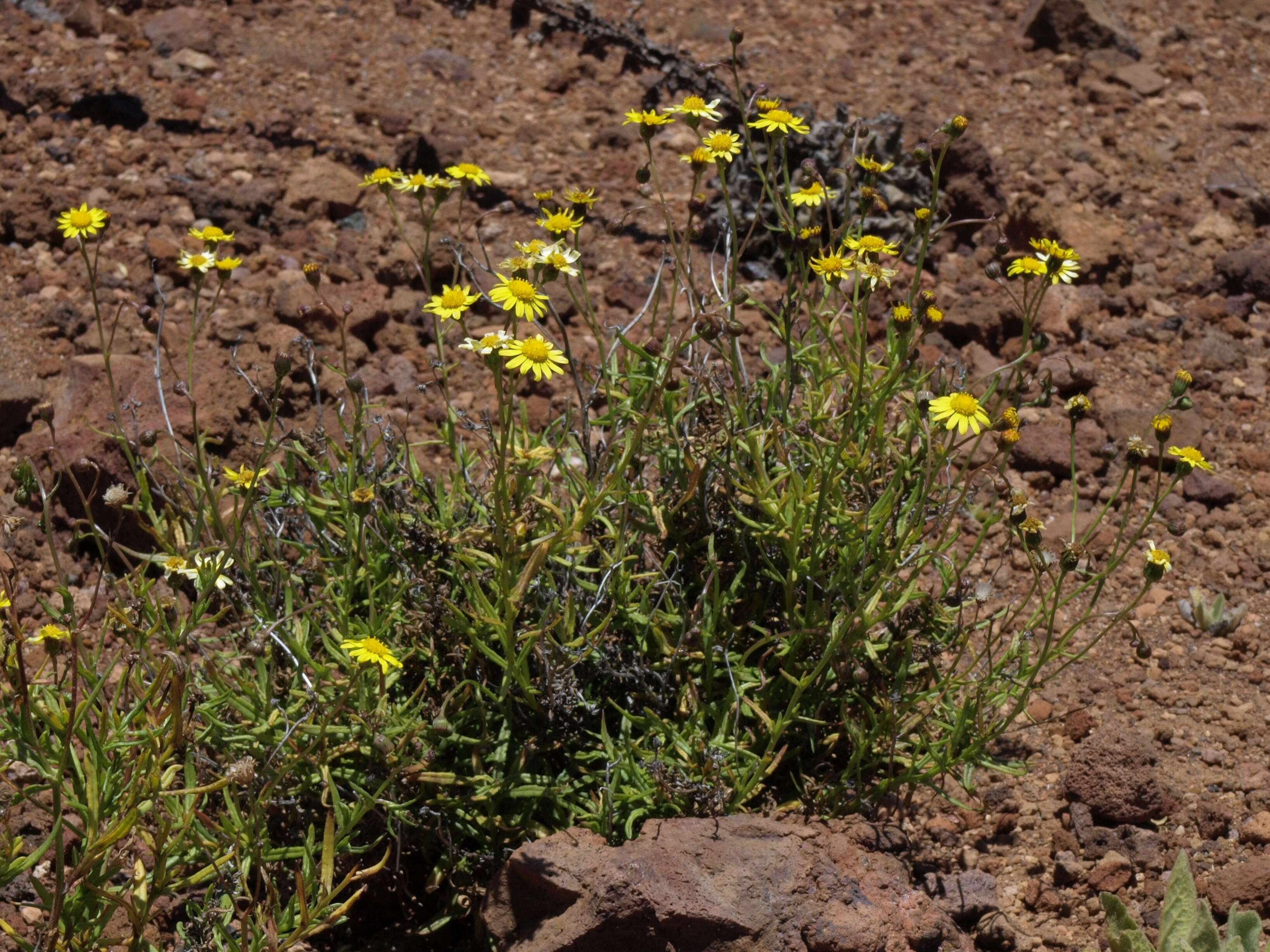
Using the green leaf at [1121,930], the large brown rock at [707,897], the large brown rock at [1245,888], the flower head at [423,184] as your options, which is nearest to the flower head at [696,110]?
the flower head at [423,184]

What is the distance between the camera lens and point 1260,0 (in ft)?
21.9

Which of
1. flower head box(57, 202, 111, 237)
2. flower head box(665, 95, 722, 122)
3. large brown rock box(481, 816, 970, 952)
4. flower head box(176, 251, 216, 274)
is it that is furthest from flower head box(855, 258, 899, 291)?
flower head box(57, 202, 111, 237)

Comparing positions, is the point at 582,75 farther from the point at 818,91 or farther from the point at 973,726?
the point at 973,726

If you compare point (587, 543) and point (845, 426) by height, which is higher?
point (845, 426)

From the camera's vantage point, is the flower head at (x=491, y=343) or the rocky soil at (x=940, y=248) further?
the rocky soil at (x=940, y=248)

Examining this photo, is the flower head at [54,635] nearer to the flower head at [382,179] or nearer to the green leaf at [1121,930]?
the flower head at [382,179]

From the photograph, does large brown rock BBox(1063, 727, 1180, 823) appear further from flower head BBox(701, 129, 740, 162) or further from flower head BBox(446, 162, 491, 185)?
flower head BBox(446, 162, 491, 185)

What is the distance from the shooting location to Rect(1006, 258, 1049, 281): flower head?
2.70 metres

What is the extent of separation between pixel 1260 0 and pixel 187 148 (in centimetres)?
568

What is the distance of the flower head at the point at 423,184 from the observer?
281cm

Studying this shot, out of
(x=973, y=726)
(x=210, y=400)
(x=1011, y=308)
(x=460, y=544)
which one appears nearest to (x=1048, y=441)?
(x=1011, y=308)

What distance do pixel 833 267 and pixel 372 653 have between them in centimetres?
135

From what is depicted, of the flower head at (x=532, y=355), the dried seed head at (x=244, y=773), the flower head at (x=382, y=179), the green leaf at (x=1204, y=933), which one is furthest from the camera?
the flower head at (x=382, y=179)

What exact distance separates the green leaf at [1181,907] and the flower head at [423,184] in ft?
7.28
